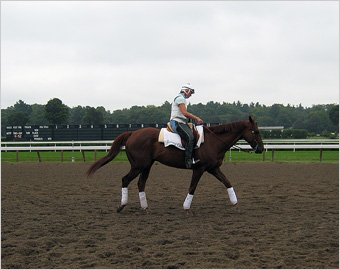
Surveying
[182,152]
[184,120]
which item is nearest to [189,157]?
[182,152]

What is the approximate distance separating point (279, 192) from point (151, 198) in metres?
3.28

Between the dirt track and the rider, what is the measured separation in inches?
45.0

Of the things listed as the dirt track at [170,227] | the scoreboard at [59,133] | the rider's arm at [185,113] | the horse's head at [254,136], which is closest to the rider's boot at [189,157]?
the rider's arm at [185,113]

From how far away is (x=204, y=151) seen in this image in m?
8.05

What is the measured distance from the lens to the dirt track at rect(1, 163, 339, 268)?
489 centimetres

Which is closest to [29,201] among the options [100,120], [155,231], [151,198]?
[151,198]

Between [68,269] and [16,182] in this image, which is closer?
[68,269]

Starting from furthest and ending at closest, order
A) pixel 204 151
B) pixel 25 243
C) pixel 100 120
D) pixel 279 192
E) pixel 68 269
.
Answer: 1. pixel 100 120
2. pixel 279 192
3. pixel 204 151
4. pixel 25 243
5. pixel 68 269

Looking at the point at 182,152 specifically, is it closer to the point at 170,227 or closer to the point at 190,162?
the point at 190,162

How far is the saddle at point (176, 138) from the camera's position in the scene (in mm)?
8016

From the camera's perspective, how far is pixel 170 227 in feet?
21.9

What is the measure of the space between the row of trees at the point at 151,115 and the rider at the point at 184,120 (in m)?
32.7

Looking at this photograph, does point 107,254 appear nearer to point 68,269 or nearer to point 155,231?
point 68,269

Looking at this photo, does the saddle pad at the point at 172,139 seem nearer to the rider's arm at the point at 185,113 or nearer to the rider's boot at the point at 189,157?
the rider's boot at the point at 189,157
